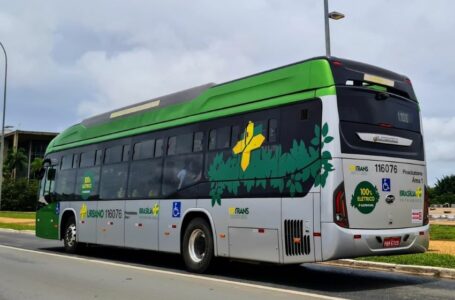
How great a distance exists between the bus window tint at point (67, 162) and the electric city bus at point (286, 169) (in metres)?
3.76

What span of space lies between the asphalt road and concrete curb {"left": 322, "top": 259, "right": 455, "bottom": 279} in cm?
40

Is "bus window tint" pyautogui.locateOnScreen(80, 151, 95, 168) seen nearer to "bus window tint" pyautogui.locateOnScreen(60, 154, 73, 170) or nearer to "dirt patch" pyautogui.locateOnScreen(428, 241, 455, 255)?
"bus window tint" pyautogui.locateOnScreen(60, 154, 73, 170)

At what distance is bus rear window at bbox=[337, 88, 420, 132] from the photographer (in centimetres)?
879

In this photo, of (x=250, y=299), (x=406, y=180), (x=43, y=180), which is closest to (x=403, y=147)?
(x=406, y=180)

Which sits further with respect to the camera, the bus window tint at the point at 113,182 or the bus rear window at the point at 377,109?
the bus window tint at the point at 113,182

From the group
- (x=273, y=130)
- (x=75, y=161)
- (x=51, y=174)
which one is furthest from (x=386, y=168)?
(x=51, y=174)

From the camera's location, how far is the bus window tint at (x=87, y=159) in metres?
14.9

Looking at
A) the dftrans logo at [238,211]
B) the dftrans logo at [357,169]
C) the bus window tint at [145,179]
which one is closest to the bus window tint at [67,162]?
the bus window tint at [145,179]

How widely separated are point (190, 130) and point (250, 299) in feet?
14.7

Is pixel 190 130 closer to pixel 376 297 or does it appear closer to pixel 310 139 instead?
pixel 310 139

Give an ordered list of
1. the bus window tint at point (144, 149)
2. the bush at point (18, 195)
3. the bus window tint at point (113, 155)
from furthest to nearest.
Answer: the bush at point (18, 195) → the bus window tint at point (113, 155) → the bus window tint at point (144, 149)

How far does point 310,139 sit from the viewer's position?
8.81 meters

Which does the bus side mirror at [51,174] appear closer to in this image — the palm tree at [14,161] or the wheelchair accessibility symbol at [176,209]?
the wheelchair accessibility symbol at [176,209]

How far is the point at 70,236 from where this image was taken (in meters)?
15.8
